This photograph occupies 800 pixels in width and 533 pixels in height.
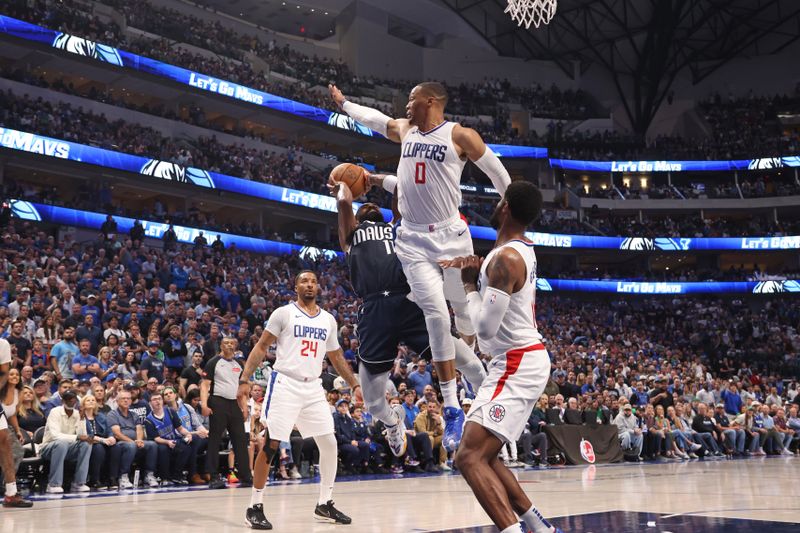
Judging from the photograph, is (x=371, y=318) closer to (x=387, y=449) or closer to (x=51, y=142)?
(x=387, y=449)

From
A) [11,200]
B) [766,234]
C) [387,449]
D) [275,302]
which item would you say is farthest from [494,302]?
[766,234]

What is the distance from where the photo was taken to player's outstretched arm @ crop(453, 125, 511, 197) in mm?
5512

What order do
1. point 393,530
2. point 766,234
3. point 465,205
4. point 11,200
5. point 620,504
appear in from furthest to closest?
point 766,234
point 465,205
point 11,200
point 620,504
point 393,530

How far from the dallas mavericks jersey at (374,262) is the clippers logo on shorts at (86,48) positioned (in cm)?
2886

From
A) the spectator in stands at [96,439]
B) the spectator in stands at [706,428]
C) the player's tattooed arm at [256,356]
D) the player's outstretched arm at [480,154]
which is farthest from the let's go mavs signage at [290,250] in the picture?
the player's outstretched arm at [480,154]

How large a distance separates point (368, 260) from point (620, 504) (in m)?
4.41

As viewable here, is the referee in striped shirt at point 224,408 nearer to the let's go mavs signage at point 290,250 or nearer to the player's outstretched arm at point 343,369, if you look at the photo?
the player's outstretched arm at point 343,369

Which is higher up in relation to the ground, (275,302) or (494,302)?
(275,302)

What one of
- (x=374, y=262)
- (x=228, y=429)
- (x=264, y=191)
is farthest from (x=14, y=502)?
(x=264, y=191)

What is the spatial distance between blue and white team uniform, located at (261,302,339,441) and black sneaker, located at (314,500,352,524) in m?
0.74

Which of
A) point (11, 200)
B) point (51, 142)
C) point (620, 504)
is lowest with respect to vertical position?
point (620, 504)

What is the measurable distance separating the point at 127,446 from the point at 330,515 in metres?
4.89

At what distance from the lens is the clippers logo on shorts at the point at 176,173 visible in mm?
30891

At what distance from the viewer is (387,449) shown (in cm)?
1450
